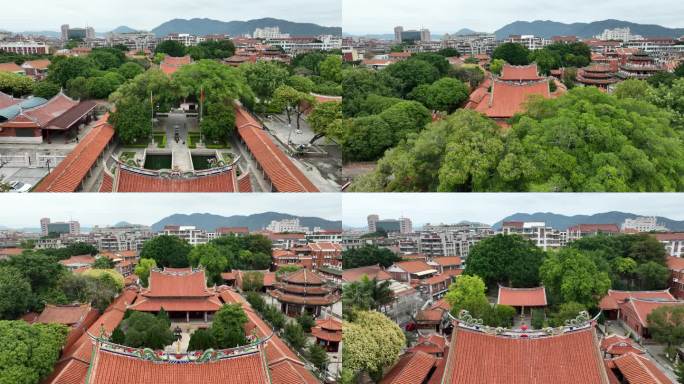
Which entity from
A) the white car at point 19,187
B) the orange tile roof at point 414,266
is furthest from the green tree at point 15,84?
the orange tile roof at point 414,266

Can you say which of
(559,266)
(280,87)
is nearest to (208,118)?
(280,87)

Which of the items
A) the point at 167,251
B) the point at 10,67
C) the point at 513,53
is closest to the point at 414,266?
the point at 167,251

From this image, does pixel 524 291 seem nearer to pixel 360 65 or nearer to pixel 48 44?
pixel 360 65

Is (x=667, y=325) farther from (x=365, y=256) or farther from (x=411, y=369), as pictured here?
(x=365, y=256)

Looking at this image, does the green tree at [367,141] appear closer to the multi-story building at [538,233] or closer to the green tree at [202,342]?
the multi-story building at [538,233]

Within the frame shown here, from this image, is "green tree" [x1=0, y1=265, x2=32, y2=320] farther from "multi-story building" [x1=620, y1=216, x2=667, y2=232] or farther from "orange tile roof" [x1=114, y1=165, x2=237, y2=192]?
"multi-story building" [x1=620, y1=216, x2=667, y2=232]

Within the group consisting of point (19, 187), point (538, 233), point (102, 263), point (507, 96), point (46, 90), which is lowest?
point (102, 263)

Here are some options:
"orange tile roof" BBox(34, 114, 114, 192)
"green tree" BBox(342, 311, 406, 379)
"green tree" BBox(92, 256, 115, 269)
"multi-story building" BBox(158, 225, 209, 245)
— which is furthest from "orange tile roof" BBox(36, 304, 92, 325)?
"green tree" BBox(342, 311, 406, 379)
